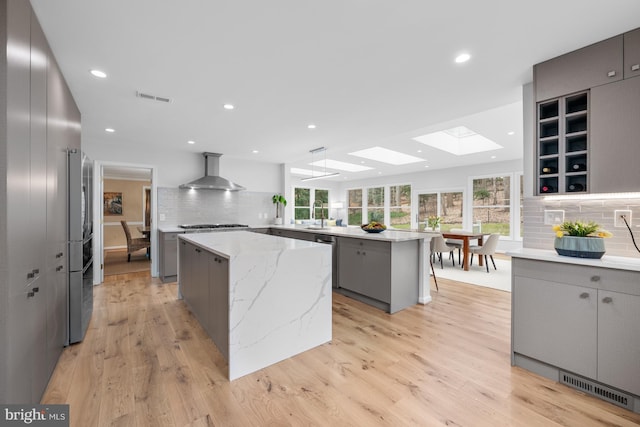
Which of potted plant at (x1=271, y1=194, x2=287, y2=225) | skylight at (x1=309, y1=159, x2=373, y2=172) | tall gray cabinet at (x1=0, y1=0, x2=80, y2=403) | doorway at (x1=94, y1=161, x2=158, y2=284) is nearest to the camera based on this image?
tall gray cabinet at (x1=0, y1=0, x2=80, y2=403)

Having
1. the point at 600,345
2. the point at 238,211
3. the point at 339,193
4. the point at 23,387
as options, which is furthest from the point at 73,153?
the point at 339,193

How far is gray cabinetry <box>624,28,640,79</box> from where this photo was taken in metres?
1.89

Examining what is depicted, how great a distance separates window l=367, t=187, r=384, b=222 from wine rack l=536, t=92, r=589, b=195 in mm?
8452

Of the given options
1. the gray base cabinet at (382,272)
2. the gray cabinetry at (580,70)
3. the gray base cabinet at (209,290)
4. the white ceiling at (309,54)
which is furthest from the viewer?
the gray base cabinet at (382,272)

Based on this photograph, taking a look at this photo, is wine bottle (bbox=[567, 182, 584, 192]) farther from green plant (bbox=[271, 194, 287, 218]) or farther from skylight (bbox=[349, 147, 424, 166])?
Result: green plant (bbox=[271, 194, 287, 218])

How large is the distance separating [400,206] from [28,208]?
9891 mm

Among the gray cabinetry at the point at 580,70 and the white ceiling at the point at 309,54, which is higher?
the white ceiling at the point at 309,54

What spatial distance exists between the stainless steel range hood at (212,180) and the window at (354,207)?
7.04m

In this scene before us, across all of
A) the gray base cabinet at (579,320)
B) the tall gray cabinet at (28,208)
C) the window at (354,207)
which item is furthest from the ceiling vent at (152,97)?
the window at (354,207)

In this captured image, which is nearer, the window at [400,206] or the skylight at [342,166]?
the skylight at [342,166]

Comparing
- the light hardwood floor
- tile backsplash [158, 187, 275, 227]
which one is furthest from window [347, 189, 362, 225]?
the light hardwood floor

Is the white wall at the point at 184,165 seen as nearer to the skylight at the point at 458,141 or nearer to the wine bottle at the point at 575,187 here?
the skylight at the point at 458,141

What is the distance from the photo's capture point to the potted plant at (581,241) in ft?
6.05

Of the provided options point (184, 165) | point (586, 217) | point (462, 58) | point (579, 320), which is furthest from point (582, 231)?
point (184, 165)
